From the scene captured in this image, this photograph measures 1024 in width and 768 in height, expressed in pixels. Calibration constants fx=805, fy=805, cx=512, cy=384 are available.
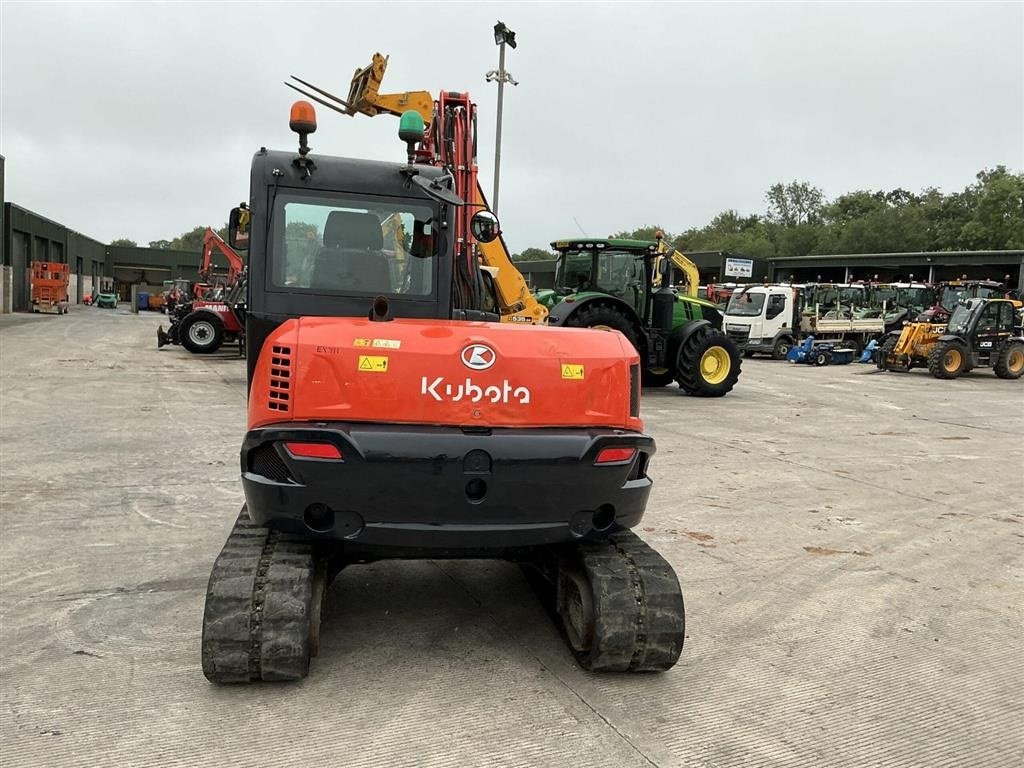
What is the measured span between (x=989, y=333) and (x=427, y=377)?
22409 millimetres

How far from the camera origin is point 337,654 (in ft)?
12.3

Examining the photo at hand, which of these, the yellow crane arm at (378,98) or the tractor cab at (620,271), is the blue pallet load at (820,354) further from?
the yellow crane arm at (378,98)

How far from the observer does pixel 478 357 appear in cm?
335

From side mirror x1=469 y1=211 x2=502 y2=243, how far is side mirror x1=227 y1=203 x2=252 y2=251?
4.09ft

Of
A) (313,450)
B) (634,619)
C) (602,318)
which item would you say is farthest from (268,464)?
(602,318)

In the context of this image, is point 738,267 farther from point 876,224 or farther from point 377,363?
point 377,363

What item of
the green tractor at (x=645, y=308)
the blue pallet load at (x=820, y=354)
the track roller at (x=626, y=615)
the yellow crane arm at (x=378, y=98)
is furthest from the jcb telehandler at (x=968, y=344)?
the track roller at (x=626, y=615)

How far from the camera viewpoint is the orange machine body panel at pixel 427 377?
3.30 m

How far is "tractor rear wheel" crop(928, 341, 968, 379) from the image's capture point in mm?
20859

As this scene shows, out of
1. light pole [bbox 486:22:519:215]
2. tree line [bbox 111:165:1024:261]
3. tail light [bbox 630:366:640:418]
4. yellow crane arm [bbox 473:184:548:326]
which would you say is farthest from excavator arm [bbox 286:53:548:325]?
tree line [bbox 111:165:1024:261]

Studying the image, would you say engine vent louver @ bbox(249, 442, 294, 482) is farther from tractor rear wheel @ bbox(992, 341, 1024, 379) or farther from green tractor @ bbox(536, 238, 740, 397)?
tractor rear wheel @ bbox(992, 341, 1024, 379)

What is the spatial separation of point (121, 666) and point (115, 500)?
124 inches

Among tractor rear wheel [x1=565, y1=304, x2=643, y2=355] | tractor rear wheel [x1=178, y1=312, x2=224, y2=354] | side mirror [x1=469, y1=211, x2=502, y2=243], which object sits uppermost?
side mirror [x1=469, y1=211, x2=502, y2=243]

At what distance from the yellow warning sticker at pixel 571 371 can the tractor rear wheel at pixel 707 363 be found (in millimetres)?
11608
